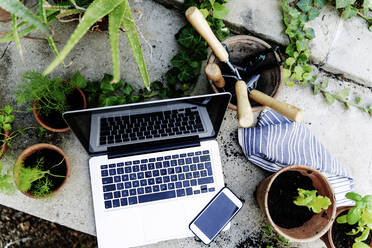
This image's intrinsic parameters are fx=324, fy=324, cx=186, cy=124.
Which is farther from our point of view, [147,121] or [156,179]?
[156,179]

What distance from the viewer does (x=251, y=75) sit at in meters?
1.04

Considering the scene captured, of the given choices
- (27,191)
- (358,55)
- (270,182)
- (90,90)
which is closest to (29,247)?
(27,191)

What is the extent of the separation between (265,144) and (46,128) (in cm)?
75

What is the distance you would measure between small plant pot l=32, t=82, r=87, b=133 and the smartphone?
Result: 53 cm

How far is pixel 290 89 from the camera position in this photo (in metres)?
1.24

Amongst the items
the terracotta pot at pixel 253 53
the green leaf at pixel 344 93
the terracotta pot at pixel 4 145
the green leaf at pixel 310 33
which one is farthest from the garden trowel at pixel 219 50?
the terracotta pot at pixel 4 145

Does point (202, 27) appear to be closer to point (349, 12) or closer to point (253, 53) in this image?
point (253, 53)

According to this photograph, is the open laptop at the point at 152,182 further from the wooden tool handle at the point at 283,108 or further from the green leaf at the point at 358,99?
the green leaf at the point at 358,99

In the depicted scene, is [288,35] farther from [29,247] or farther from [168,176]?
[29,247]

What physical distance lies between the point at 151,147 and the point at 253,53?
1.52 feet

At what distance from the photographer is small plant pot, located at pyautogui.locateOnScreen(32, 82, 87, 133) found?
1.07 metres

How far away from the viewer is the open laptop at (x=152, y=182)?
105 cm

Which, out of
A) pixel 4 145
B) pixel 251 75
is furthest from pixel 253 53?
pixel 4 145

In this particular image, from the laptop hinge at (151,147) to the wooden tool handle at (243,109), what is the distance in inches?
10.2
